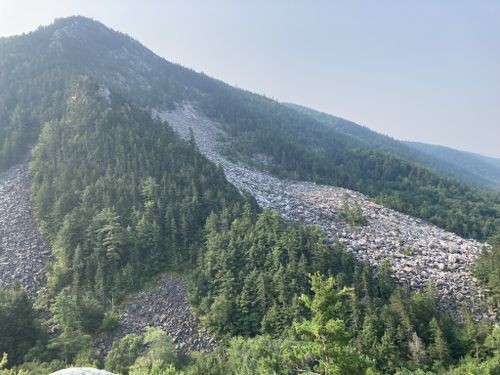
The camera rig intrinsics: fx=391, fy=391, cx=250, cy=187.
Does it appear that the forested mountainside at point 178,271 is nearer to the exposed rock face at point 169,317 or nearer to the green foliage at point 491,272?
the green foliage at point 491,272

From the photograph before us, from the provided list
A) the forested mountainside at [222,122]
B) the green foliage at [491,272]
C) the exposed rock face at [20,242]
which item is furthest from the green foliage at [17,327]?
the forested mountainside at [222,122]

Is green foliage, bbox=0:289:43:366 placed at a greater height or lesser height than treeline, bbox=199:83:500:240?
lesser

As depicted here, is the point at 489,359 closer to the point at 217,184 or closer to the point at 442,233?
the point at 442,233

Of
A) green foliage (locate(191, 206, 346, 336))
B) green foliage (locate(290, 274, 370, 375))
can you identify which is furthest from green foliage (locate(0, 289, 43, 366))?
green foliage (locate(290, 274, 370, 375))

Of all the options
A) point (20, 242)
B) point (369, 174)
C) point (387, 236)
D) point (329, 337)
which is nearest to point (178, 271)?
point (20, 242)

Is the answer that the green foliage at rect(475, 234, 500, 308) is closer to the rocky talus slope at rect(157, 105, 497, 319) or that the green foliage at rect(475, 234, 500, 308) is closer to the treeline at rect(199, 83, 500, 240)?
the rocky talus slope at rect(157, 105, 497, 319)

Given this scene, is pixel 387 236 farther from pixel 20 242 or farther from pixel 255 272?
pixel 20 242
